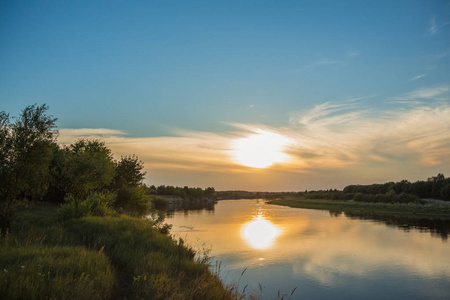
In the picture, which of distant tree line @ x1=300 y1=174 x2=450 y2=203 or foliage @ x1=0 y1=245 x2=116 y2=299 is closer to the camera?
foliage @ x1=0 y1=245 x2=116 y2=299

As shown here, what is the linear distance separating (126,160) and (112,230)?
1098 inches

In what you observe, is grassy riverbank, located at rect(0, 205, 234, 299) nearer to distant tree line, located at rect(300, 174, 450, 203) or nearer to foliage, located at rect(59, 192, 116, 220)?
foliage, located at rect(59, 192, 116, 220)

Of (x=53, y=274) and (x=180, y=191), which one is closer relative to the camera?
(x=53, y=274)

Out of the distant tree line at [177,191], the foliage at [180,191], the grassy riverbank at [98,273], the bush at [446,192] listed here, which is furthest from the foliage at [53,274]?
the foliage at [180,191]

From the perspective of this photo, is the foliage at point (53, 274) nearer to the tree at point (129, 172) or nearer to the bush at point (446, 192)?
the tree at point (129, 172)

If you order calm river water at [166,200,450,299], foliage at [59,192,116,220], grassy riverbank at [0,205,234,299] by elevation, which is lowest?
calm river water at [166,200,450,299]

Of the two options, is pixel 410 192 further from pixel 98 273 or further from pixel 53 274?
pixel 53 274

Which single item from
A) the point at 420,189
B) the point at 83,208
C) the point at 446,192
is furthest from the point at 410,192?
the point at 83,208

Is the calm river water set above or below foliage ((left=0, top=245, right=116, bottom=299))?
below

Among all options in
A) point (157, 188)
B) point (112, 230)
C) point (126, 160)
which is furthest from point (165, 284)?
point (157, 188)


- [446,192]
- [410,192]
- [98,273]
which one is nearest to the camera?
[98,273]

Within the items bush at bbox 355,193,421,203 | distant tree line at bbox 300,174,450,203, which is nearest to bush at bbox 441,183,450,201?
distant tree line at bbox 300,174,450,203

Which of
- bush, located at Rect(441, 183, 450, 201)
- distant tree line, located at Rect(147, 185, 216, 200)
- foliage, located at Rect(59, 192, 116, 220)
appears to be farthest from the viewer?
distant tree line, located at Rect(147, 185, 216, 200)

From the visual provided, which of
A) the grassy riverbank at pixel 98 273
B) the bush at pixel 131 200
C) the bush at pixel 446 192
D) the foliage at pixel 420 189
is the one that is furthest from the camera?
the foliage at pixel 420 189
